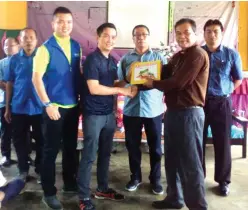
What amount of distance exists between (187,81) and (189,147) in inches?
17.2

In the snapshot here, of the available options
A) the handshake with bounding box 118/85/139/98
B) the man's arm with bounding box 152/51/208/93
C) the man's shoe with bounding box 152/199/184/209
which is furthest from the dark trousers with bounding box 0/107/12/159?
the man's arm with bounding box 152/51/208/93

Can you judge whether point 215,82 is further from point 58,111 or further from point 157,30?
point 157,30

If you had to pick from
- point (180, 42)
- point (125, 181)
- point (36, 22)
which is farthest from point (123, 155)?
point (36, 22)

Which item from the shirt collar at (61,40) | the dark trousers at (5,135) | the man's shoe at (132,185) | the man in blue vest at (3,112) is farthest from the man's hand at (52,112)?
the dark trousers at (5,135)

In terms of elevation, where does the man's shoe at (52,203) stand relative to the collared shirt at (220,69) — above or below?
below

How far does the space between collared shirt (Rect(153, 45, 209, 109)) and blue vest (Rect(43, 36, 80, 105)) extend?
1.97ft

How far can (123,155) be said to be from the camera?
3631 mm

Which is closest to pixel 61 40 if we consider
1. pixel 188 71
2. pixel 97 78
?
pixel 97 78

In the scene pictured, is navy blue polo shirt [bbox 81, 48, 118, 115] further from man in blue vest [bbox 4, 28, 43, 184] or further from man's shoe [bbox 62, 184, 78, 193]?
man's shoe [bbox 62, 184, 78, 193]

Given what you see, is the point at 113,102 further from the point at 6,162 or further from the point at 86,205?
the point at 6,162

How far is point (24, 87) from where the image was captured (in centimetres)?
255

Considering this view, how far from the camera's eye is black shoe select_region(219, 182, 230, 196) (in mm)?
2513

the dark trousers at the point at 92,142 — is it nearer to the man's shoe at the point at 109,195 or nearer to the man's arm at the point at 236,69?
the man's shoe at the point at 109,195

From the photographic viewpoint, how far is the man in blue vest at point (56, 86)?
2027 mm
